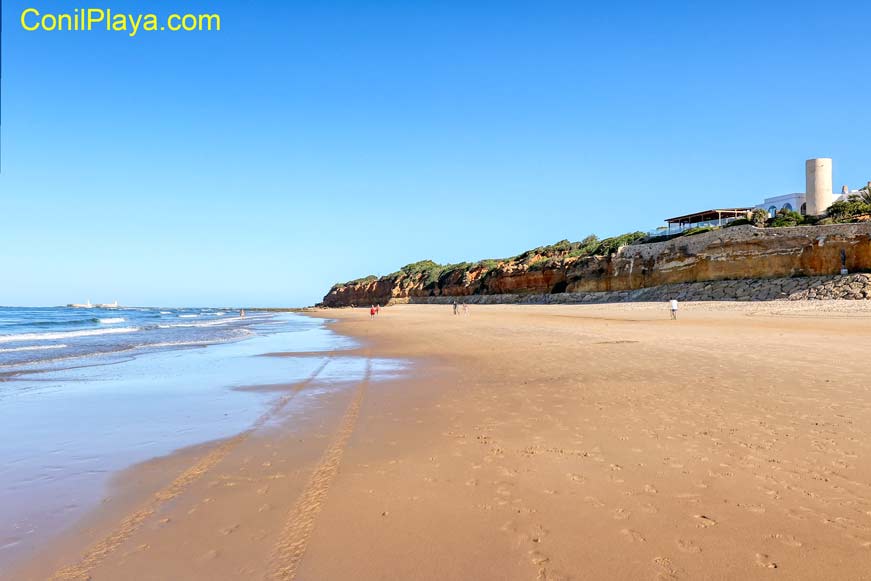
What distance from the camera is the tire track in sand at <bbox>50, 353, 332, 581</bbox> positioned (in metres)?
2.74

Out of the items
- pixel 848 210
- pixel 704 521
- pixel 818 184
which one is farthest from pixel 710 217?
pixel 704 521

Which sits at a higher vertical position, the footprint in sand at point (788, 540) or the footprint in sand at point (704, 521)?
the footprint in sand at point (788, 540)

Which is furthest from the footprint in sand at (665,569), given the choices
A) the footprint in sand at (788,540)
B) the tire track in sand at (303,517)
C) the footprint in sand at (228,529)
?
the footprint in sand at (228,529)

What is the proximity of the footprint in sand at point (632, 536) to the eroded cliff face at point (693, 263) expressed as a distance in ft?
106

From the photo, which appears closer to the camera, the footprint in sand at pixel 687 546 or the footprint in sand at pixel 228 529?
the footprint in sand at pixel 687 546

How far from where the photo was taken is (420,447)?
16.0 feet

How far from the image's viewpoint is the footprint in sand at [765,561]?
2.57m

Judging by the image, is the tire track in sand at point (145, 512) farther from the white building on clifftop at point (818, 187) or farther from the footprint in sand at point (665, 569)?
the white building on clifftop at point (818, 187)

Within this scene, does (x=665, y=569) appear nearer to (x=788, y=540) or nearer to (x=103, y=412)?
(x=788, y=540)

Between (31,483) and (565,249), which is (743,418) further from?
(565,249)

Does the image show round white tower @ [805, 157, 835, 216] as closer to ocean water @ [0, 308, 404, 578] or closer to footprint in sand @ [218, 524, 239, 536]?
ocean water @ [0, 308, 404, 578]

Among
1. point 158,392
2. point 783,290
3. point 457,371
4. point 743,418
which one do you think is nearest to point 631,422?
point 743,418

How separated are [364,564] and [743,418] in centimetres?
457

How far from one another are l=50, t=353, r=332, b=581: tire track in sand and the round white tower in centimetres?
5281
